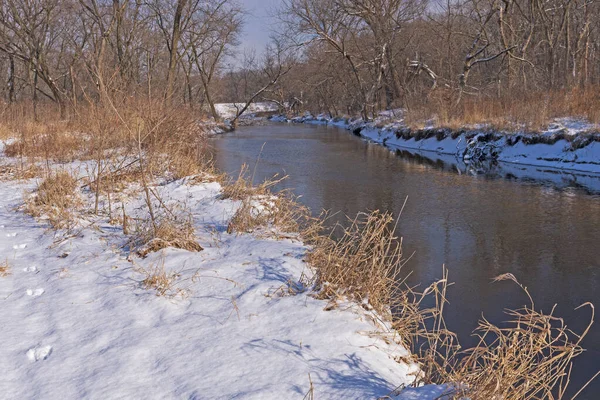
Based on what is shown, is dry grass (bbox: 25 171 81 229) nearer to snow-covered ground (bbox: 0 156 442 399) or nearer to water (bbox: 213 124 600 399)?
snow-covered ground (bbox: 0 156 442 399)

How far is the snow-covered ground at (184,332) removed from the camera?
2461 mm

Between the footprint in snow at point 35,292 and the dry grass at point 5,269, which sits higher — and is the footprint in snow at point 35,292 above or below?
below

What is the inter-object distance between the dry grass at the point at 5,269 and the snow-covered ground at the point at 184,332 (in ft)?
0.09

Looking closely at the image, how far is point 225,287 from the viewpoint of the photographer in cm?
363

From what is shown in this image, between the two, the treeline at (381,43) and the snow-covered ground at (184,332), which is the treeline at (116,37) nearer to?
the treeline at (381,43)

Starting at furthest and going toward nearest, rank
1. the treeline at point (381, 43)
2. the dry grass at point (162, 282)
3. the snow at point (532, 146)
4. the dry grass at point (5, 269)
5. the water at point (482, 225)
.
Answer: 1. the treeline at point (381, 43)
2. the snow at point (532, 146)
3. the water at point (482, 225)
4. the dry grass at point (5, 269)
5. the dry grass at point (162, 282)

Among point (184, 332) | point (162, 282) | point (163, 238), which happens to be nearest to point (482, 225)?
point (163, 238)

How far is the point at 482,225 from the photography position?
274 inches

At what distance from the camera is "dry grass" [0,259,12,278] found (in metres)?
3.85

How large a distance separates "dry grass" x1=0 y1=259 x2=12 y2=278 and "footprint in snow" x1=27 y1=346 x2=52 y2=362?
136 centimetres

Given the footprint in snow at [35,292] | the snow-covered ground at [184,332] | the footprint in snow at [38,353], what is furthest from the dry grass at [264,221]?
the footprint in snow at [38,353]

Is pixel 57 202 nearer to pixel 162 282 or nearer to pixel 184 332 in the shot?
pixel 162 282

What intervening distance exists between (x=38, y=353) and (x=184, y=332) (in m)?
0.78

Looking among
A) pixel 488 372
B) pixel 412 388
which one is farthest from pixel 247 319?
pixel 488 372
